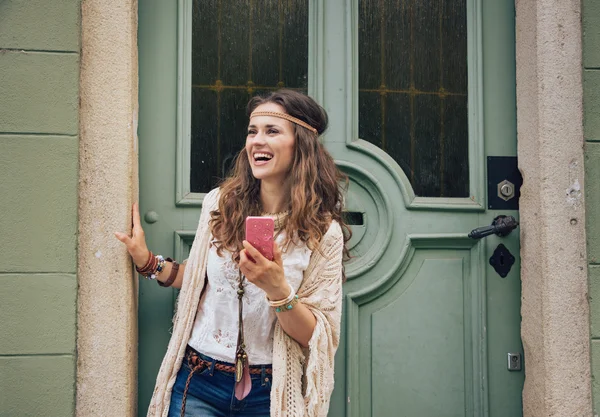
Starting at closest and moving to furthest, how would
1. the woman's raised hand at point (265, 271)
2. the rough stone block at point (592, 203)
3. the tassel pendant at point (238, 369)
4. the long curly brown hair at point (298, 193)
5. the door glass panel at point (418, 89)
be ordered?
the woman's raised hand at point (265, 271) < the tassel pendant at point (238, 369) < the long curly brown hair at point (298, 193) < the rough stone block at point (592, 203) < the door glass panel at point (418, 89)

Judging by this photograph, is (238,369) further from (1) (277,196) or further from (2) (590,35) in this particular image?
(2) (590,35)

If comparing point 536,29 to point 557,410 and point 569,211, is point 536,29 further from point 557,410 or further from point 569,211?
point 557,410

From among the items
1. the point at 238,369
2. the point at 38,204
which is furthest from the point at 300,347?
the point at 38,204

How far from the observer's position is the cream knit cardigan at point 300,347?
216cm

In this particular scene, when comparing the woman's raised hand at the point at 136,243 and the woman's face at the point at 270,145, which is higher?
the woman's face at the point at 270,145

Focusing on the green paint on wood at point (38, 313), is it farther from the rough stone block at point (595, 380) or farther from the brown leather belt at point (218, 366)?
the rough stone block at point (595, 380)

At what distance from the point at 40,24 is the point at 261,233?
1147 millimetres

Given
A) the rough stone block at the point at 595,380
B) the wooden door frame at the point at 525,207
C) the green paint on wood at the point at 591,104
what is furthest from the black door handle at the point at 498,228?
the rough stone block at the point at 595,380

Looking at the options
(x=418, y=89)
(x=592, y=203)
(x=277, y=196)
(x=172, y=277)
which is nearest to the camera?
(x=277, y=196)

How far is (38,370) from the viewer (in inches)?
92.2

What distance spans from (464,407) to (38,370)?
5.36 ft

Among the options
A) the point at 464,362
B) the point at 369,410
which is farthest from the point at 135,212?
the point at 464,362

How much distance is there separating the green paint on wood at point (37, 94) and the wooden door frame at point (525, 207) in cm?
5

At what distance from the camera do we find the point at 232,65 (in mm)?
2752
